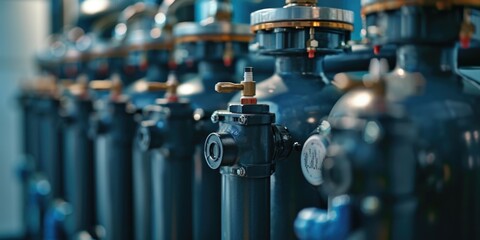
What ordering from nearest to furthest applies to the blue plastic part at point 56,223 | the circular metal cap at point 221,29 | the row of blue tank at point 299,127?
the row of blue tank at point 299,127 → the circular metal cap at point 221,29 → the blue plastic part at point 56,223

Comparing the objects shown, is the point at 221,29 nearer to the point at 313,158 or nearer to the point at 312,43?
the point at 312,43

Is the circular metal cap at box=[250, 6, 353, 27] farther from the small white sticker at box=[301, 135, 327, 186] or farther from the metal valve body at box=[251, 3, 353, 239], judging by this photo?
the small white sticker at box=[301, 135, 327, 186]

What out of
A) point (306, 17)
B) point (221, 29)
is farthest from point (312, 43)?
point (221, 29)

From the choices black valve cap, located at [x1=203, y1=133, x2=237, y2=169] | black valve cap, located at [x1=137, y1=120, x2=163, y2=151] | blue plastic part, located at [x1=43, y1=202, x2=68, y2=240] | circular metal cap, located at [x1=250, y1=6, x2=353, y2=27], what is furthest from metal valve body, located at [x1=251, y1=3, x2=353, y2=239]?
blue plastic part, located at [x1=43, y1=202, x2=68, y2=240]

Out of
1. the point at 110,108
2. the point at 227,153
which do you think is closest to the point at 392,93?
the point at 227,153

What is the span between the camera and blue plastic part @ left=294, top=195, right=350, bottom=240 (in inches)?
19.8

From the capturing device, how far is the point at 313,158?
0.71m

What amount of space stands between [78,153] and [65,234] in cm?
42

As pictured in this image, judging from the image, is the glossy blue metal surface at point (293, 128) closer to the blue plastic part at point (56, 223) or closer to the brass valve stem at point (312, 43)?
the brass valve stem at point (312, 43)

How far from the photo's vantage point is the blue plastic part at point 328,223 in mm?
502

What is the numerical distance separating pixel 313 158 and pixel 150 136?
35 centimetres

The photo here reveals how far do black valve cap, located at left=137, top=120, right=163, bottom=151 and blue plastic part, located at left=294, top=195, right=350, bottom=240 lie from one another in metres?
0.49

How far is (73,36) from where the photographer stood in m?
2.39

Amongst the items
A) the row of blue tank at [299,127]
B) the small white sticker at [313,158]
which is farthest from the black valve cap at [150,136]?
the small white sticker at [313,158]
